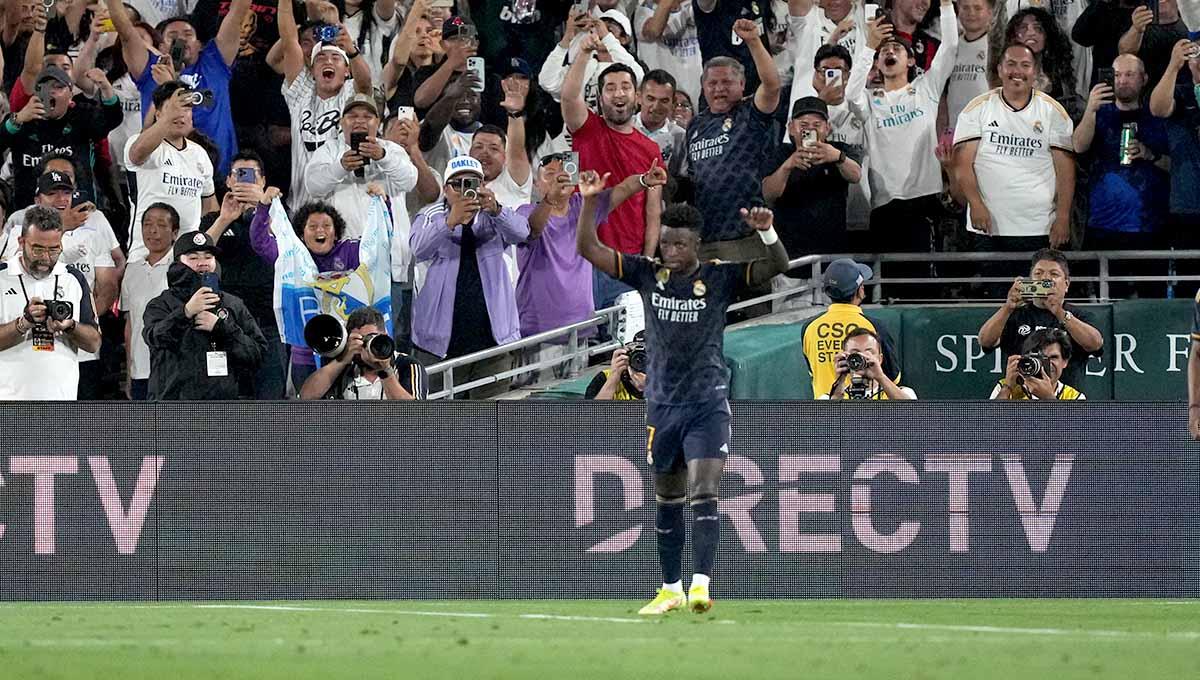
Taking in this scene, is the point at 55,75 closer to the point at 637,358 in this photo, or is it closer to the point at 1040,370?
the point at 637,358

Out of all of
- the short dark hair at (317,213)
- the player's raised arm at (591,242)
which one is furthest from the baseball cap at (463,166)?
the player's raised arm at (591,242)

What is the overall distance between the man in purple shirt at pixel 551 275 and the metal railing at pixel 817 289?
0.13 meters

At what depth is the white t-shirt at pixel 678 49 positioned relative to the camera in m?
15.9

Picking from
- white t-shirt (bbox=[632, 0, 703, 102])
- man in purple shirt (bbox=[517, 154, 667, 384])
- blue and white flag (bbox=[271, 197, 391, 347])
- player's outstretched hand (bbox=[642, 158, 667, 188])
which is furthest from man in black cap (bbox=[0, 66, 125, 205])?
player's outstretched hand (bbox=[642, 158, 667, 188])

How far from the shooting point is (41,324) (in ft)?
39.7

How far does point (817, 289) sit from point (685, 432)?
559 cm

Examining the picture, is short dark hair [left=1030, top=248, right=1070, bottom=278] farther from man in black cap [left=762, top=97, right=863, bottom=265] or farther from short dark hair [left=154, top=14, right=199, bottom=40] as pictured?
short dark hair [left=154, top=14, right=199, bottom=40]

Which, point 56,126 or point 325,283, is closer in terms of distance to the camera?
point 325,283

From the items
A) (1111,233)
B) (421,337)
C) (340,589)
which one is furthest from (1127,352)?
(340,589)

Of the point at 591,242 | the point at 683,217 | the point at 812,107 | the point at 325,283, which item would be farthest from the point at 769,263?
the point at 812,107

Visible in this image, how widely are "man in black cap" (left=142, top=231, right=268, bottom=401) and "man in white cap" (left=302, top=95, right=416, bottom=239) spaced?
1.61 m

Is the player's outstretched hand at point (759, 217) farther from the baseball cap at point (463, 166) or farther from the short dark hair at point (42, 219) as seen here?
the short dark hair at point (42, 219)

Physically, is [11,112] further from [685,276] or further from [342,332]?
[685,276]

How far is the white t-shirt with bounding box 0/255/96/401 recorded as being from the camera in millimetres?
12352
